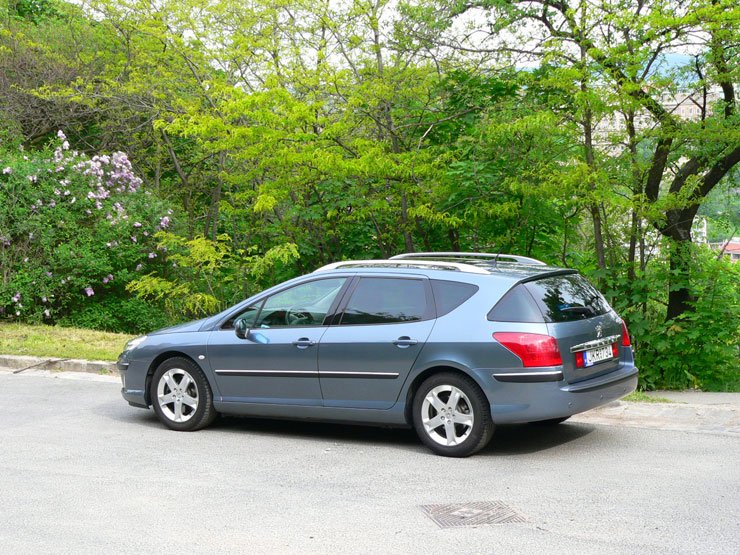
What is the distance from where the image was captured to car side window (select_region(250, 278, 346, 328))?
7.64m

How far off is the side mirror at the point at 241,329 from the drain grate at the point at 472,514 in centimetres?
284

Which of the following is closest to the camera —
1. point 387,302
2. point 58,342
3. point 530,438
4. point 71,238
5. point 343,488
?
point 343,488

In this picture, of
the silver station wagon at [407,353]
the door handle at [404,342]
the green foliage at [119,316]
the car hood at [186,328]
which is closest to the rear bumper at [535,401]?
the silver station wagon at [407,353]

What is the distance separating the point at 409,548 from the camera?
475 centimetres

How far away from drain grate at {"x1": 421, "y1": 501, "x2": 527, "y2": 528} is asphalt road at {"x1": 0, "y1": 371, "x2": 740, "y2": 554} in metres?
0.07

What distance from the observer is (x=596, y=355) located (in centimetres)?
702

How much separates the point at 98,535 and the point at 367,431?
3.36 m

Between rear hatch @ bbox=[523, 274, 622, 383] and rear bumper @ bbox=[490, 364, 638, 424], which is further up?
rear hatch @ bbox=[523, 274, 622, 383]

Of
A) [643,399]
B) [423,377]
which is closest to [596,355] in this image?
[423,377]

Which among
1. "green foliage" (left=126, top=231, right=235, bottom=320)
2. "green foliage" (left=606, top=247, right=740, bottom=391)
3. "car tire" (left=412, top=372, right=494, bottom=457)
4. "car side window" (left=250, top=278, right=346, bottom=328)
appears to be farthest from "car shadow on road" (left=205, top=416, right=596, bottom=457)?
"green foliage" (left=126, top=231, right=235, bottom=320)

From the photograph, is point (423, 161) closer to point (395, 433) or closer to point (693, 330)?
point (693, 330)

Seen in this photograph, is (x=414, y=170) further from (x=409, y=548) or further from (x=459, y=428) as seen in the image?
(x=409, y=548)

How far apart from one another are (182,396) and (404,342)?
235 centimetres

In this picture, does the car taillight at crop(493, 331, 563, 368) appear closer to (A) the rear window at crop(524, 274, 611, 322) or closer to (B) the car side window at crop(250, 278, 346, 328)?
(A) the rear window at crop(524, 274, 611, 322)
